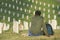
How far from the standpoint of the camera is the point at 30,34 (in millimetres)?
5531

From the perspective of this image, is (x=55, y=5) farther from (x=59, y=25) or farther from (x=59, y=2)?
(x=59, y=25)

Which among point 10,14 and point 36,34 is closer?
point 36,34

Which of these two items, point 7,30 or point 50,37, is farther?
point 7,30

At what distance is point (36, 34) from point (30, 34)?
157 mm

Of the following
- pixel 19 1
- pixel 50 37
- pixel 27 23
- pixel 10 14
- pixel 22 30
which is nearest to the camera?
pixel 50 37

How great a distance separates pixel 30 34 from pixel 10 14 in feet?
11.6

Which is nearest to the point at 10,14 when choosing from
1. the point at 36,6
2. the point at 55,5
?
the point at 36,6

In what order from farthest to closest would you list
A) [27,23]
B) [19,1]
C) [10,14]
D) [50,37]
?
[19,1], [10,14], [27,23], [50,37]

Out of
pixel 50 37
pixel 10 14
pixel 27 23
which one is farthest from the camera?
pixel 10 14

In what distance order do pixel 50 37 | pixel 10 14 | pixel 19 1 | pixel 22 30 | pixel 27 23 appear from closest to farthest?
pixel 50 37 < pixel 22 30 < pixel 27 23 < pixel 10 14 < pixel 19 1

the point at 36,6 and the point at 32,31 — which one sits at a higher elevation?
the point at 36,6

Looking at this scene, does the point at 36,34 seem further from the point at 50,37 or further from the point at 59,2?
the point at 59,2

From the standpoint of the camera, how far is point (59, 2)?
9.53 m

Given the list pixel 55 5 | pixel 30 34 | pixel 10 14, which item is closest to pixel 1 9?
pixel 10 14
